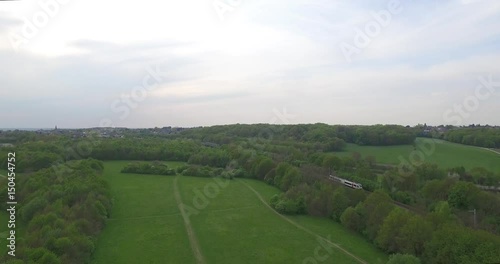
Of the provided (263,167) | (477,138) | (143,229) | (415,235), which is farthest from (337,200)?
(477,138)

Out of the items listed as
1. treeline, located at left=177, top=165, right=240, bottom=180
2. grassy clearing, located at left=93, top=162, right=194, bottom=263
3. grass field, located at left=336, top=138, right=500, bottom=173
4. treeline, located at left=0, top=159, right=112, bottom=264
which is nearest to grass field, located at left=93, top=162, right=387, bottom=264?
grassy clearing, located at left=93, top=162, right=194, bottom=263

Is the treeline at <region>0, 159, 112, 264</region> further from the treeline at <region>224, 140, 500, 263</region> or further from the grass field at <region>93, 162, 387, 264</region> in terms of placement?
the treeline at <region>224, 140, 500, 263</region>

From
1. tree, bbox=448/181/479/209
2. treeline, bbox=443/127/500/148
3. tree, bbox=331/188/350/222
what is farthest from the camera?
treeline, bbox=443/127/500/148

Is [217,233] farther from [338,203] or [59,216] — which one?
[338,203]

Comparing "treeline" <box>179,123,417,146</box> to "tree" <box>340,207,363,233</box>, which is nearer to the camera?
"tree" <box>340,207,363,233</box>

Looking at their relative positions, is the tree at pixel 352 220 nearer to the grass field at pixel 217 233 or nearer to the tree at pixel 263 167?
the grass field at pixel 217 233

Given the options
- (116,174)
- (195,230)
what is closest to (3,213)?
(195,230)

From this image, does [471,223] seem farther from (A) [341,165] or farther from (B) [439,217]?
(A) [341,165]
